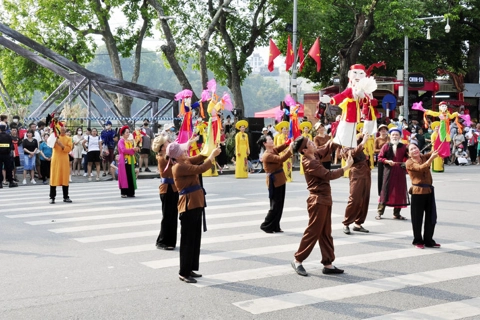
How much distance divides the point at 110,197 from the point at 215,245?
6844 mm

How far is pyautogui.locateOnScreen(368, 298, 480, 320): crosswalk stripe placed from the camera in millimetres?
6551

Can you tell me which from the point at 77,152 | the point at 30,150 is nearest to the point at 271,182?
the point at 30,150

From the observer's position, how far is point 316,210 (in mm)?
8234

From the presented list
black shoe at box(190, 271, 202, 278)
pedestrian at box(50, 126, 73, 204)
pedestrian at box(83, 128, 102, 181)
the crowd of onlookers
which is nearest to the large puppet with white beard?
black shoe at box(190, 271, 202, 278)

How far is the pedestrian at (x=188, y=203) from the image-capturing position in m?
7.87

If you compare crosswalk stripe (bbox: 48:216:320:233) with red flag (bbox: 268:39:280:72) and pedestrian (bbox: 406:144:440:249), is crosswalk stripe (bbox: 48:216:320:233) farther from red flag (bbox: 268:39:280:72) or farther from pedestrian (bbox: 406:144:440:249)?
red flag (bbox: 268:39:280:72)

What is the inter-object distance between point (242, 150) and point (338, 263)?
1290 centimetres

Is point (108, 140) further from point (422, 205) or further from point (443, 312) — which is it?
point (443, 312)

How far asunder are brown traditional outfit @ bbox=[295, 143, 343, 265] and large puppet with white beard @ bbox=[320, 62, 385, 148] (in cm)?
74

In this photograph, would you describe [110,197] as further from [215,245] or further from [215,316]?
[215,316]

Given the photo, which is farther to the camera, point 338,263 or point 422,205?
point 422,205

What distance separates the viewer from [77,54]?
39.4 meters

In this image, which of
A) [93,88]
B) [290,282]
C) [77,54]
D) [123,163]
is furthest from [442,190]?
[77,54]

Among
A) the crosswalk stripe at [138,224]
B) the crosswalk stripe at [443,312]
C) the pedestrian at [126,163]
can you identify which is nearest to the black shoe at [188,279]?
the crosswalk stripe at [443,312]
